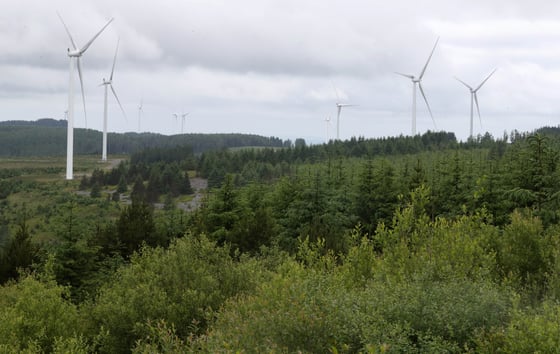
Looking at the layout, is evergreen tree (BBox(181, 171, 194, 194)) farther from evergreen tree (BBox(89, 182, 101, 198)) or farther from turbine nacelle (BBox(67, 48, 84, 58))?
turbine nacelle (BBox(67, 48, 84, 58))

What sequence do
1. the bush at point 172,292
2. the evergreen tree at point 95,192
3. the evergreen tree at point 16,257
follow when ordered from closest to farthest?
the bush at point 172,292 < the evergreen tree at point 16,257 < the evergreen tree at point 95,192

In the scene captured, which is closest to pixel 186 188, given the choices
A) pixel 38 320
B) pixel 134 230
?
pixel 134 230

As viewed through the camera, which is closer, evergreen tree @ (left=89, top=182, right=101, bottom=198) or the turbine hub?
the turbine hub

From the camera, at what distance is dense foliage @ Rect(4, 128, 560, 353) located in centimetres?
1755

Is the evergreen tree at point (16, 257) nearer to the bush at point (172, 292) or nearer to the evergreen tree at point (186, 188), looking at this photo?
the bush at point (172, 292)

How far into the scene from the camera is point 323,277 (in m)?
23.5

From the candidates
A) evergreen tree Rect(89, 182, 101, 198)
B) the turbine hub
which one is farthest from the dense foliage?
evergreen tree Rect(89, 182, 101, 198)

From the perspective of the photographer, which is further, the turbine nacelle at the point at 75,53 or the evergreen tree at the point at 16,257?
the turbine nacelle at the point at 75,53

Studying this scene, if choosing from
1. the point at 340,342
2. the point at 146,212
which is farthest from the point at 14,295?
the point at 146,212

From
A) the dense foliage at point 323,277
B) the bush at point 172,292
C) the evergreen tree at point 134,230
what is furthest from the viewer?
the evergreen tree at point 134,230

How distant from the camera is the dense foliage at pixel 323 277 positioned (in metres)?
17.5

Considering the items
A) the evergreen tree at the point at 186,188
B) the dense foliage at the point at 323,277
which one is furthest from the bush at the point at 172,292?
the evergreen tree at the point at 186,188

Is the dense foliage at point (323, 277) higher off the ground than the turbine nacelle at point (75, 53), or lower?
lower

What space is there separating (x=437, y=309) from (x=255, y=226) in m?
40.4
